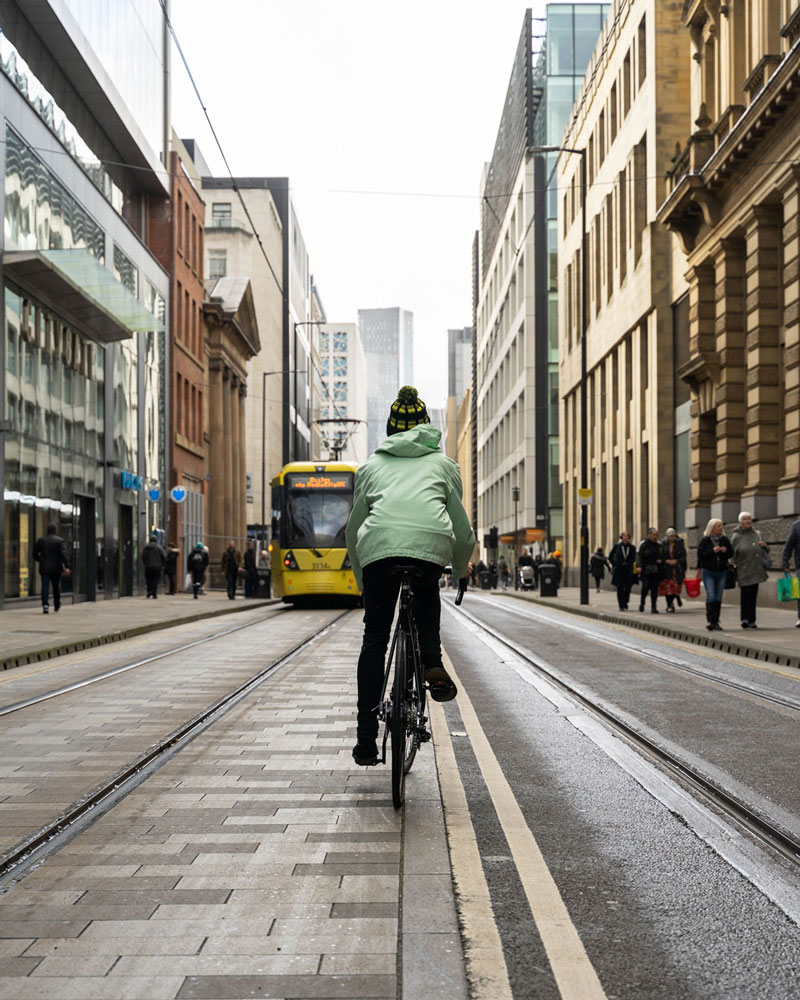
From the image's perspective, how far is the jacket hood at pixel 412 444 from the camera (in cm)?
618

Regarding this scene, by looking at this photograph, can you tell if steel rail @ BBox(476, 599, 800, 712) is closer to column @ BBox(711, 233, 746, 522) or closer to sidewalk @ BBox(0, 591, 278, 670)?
sidewalk @ BBox(0, 591, 278, 670)

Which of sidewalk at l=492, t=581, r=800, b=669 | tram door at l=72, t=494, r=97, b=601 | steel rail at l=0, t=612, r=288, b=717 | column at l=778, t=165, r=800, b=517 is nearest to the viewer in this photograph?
steel rail at l=0, t=612, r=288, b=717

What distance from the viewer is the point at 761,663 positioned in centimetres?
1424

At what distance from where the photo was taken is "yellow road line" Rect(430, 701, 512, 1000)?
3436 mm

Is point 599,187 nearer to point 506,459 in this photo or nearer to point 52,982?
point 506,459

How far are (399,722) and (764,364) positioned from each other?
2323 cm

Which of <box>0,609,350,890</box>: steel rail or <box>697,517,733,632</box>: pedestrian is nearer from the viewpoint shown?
<box>0,609,350,890</box>: steel rail

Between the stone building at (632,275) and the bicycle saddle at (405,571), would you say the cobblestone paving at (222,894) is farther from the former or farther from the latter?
the stone building at (632,275)

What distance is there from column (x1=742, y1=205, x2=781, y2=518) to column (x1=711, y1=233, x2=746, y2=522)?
6.23 feet

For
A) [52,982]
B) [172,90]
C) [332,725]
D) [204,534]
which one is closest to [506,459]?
[204,534]

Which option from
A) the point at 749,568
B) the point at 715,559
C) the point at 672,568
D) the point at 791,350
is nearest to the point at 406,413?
the point at 749,568

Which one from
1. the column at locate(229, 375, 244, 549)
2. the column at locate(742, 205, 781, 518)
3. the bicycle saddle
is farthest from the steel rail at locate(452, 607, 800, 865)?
the column at locate(229, 375, 244, 549)

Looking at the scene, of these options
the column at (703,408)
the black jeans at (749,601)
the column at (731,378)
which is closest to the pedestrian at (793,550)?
the black jeans at (749,601)

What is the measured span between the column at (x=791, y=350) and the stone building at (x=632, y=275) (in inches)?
453
